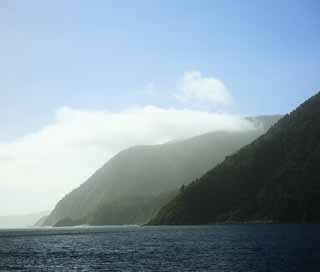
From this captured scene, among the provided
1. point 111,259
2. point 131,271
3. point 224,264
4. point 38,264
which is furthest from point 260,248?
point 38,264

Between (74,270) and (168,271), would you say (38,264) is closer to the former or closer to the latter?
(74,270)

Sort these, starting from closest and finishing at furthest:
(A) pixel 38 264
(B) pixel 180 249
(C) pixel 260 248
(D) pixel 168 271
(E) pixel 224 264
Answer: (D) pixel 168 271 < (E) pixel 224 264 < (A) pixel 38 264 < (C) pixel 260 248 < (B) pixel 180 249

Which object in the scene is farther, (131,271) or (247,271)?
(131,271)

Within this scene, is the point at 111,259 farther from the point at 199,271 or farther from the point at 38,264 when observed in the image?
the point at 199,271

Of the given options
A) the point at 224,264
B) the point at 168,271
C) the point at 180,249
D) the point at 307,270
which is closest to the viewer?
the point at 307,270

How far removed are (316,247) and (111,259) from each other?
Answer: 5380cm

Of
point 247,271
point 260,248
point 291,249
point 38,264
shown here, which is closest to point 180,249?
point 260,248

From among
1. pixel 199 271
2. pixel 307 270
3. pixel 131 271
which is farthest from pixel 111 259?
pixel 307 270

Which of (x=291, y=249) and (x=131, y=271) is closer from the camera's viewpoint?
(x=131, y=271)

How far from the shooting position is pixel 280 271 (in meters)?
82.7

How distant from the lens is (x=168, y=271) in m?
87.9

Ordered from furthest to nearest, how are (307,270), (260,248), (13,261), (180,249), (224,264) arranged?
1. (180,249)
2. (260,248)
3. (13,261)
4. (224,264)
5. (307,270)

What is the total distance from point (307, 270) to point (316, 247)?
39999mm

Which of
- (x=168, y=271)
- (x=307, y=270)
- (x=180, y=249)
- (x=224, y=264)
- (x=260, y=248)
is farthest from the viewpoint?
(x=180, y=249)
